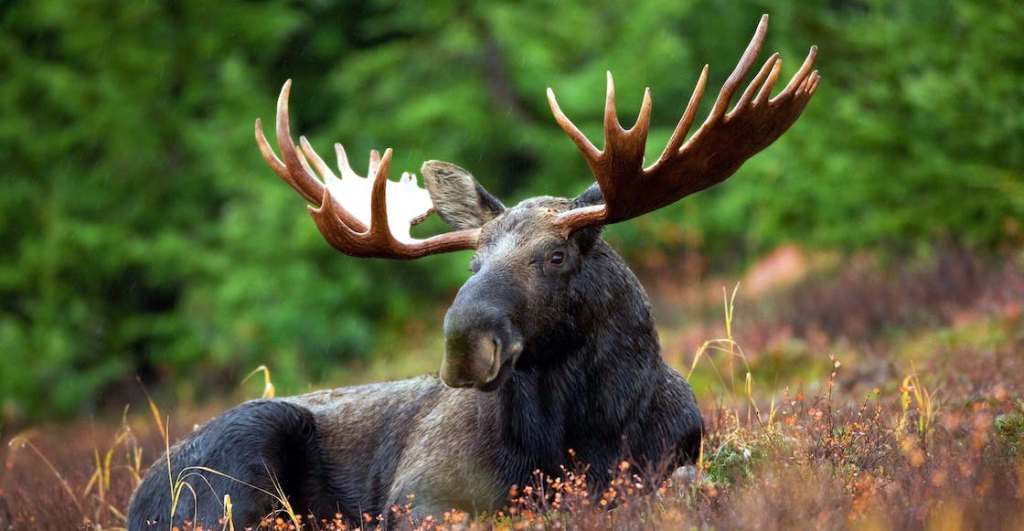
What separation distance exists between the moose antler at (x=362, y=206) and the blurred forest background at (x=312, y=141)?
8.54 meters

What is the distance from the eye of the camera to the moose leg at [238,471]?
5254 millimetres

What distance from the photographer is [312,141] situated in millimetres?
18578

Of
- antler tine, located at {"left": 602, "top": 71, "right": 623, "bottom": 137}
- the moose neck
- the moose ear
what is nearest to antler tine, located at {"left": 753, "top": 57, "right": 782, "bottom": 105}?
antler tine, located at {"left": 602, "top": 71, "right": 623, "bottom": 137}

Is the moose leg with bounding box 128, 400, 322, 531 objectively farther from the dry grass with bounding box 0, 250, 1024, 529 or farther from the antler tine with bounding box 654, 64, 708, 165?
the antler tine with bounding box 654, 64, 708, 165

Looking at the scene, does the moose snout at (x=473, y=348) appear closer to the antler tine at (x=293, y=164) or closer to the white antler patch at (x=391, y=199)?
the white antler patch at (x=391, y=199)

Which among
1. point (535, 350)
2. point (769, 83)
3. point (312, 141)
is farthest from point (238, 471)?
point (312, 141)

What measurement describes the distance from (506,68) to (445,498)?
14821 millimetres

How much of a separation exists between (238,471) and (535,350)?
1533 mm

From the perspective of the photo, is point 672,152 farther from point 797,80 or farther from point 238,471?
point 238,471

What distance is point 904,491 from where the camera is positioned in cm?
377

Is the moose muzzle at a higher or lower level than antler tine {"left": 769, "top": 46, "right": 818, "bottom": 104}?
lower

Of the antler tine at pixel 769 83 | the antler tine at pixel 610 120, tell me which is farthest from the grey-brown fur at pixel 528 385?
the antler tine at pixel 769 83

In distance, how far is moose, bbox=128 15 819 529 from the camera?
4.59 metres

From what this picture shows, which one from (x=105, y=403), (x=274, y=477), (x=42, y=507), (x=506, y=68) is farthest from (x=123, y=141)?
(x=274, y=477)
